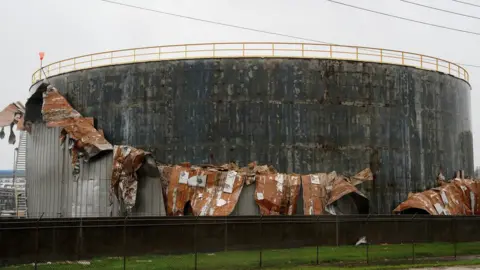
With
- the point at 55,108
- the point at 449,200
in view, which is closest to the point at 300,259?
the point at 449,200

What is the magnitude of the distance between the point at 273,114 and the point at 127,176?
878 centimetres

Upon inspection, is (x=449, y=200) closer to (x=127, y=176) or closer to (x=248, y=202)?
(x=248, y=202)

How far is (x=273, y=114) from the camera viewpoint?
3559 cm

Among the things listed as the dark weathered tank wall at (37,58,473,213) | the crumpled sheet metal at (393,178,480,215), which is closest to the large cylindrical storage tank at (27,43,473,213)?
the dark weathered tank wall at (37,58,473,213)

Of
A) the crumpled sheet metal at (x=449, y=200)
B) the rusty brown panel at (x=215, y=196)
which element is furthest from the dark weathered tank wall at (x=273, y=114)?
the rusty brown panel at (x=215, y=196)

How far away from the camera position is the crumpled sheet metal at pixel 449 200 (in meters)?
35.8

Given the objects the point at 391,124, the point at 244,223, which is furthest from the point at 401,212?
the point at 244,223

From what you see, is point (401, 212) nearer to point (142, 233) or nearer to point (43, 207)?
point (142, 233)

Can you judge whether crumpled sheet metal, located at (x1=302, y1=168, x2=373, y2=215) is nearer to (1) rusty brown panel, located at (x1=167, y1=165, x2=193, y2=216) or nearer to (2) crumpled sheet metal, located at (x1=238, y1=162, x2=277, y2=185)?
(2) crumpled sheet metal, located at (x1=238, y1=162, x2=277, y2=185)

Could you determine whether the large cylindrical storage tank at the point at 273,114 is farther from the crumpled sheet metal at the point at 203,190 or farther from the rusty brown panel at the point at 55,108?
the crumpled sheet metal at the point at 203,190

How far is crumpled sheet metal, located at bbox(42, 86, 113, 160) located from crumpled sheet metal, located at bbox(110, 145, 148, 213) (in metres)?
1.50

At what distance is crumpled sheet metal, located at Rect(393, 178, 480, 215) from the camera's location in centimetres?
3584

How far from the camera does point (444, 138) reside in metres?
39.8

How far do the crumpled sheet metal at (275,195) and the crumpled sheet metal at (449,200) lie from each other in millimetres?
7069
